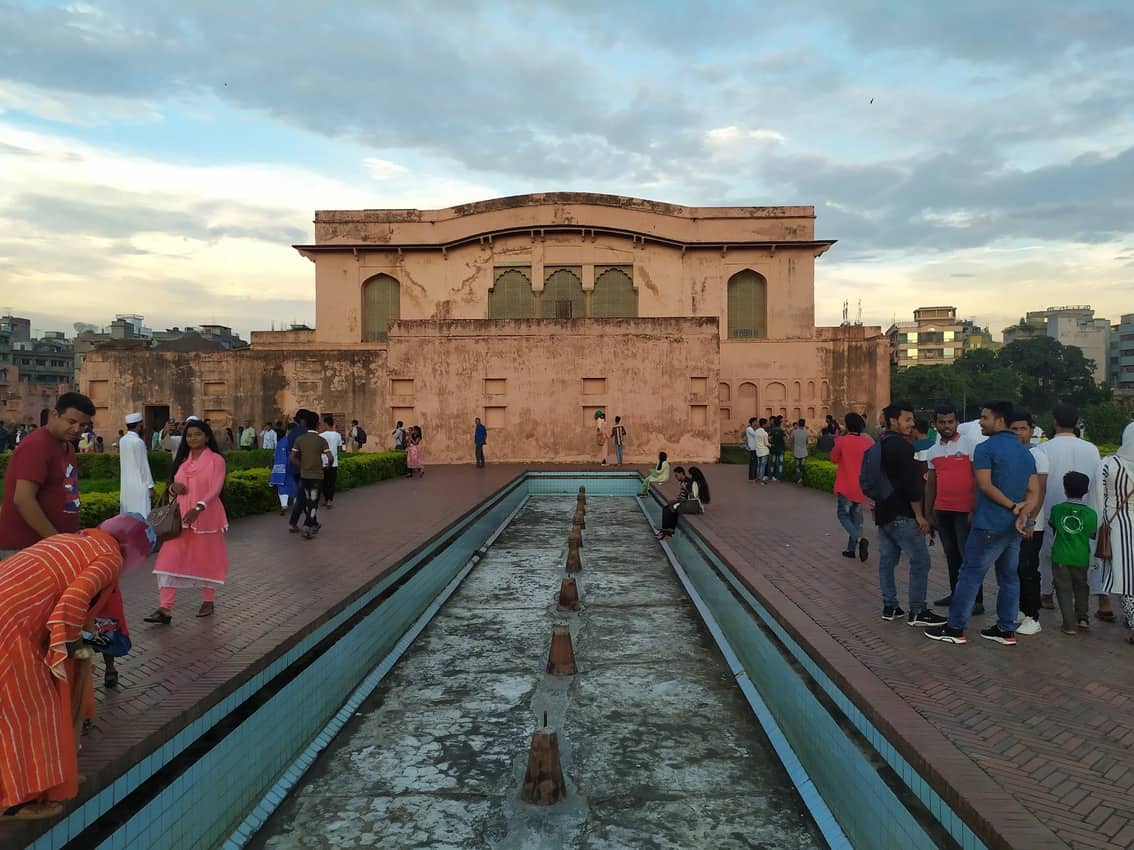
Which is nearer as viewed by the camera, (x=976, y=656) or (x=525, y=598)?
(x=976, y=656)

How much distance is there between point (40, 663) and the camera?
2662mm

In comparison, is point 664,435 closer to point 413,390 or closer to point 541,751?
point 413,390

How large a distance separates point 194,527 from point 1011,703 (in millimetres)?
5380

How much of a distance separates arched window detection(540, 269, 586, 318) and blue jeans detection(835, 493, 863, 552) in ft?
78.9

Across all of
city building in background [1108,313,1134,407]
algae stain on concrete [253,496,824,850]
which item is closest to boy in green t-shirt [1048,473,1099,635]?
algae stain on concrete [253,496,824,850]

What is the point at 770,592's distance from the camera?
670 cm

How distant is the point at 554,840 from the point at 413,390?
20.3m

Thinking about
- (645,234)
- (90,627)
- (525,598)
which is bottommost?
(525,598)

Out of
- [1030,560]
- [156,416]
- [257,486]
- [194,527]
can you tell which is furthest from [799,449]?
[156,416]

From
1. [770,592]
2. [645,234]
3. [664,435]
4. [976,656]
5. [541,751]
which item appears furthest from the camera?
[645,234]

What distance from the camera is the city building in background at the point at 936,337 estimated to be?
96.7 metres

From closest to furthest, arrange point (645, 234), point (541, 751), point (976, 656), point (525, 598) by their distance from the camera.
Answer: point (541, 751)
point (976, 656)
point (525, 598)
point (645, 234)

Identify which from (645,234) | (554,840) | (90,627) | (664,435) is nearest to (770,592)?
(554,840)

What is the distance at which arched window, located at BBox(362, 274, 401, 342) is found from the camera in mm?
34000
